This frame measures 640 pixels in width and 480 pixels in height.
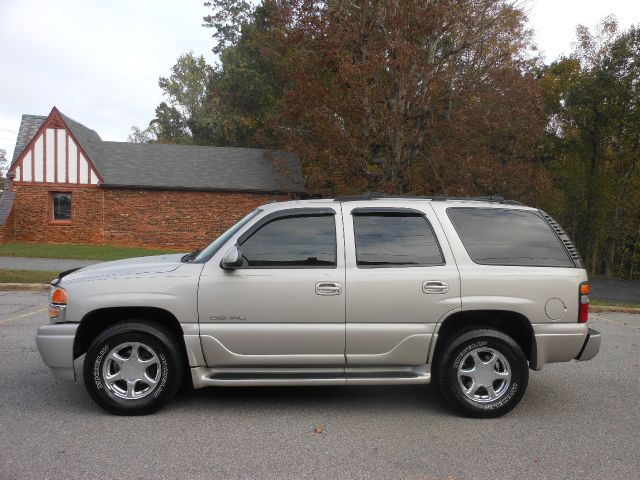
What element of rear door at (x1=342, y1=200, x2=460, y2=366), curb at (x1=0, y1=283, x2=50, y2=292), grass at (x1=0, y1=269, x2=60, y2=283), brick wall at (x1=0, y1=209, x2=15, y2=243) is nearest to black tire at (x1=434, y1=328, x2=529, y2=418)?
rear door at (x1=342, y1=200, x2=460, y2=366)

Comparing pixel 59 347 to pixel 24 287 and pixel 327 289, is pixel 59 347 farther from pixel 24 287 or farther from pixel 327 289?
pixel 24 287

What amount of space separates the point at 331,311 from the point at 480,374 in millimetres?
1418

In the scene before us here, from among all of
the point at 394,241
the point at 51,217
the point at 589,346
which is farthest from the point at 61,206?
the point at 589,346

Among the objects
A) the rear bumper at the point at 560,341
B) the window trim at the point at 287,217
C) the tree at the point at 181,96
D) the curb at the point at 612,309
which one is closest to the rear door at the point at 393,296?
the window trim at the point at 287,217

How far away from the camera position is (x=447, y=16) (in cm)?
1855

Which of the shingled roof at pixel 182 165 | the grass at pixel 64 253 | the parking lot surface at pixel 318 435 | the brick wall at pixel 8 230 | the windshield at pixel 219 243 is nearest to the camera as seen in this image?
the parking lot surface at pixel 318 435

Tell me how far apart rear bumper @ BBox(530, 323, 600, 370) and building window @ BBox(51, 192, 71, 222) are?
23690 mm

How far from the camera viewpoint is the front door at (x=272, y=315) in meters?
4.18

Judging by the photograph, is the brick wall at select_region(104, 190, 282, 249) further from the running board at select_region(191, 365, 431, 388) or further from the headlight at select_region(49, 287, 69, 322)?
the running board at select_region(191, 365, 431, 388)

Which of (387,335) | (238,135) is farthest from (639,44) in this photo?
A: (387,335)

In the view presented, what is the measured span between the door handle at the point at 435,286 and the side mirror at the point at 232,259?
61.4 inches

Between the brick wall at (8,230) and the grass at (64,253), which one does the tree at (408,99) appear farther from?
the brick wall at (8,230)

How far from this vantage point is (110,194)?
932 inches

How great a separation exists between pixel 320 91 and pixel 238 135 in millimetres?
17077
